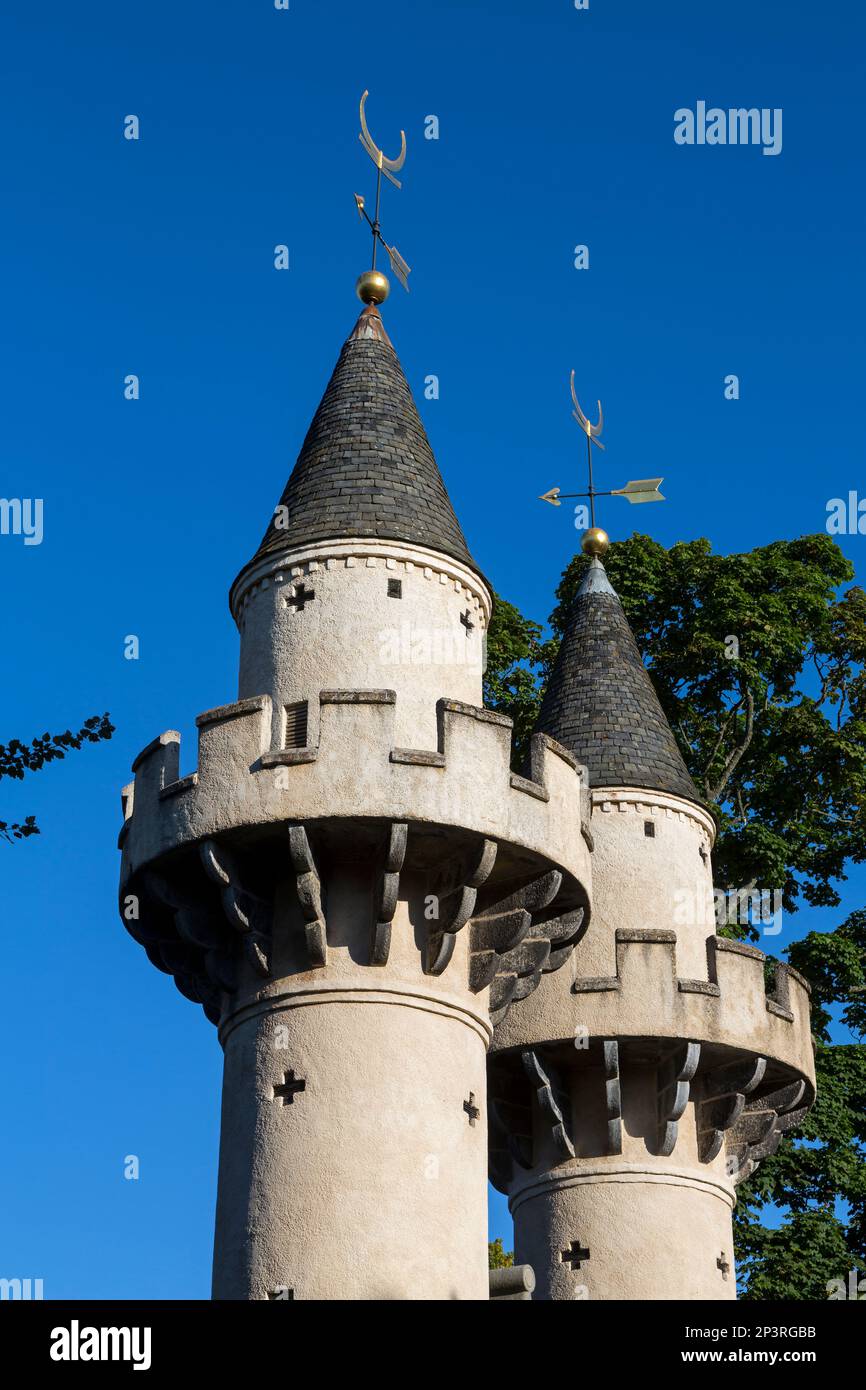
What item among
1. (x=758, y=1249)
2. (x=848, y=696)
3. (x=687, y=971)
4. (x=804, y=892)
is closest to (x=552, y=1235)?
(x=687, y=971)

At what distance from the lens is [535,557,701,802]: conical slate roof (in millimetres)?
26438

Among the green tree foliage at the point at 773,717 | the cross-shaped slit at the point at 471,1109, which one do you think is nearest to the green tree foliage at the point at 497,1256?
the green tree foliage at the point at 773,717

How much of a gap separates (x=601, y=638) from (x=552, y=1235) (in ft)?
27.7

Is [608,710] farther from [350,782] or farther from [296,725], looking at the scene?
[350,782]

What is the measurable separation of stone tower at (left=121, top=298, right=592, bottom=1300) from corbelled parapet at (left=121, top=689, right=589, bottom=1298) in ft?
0.07

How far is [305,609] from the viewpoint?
68.9 feet

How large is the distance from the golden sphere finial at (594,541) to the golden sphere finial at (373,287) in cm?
792

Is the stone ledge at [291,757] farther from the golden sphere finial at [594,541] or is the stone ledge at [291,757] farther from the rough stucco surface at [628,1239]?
the golden sphere finial at [594,541]

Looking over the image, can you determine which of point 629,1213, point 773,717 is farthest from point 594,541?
point 629,1213

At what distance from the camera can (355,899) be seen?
1944 centimetres

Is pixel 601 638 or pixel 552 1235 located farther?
pixel 601 638

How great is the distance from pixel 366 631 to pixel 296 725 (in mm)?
1391

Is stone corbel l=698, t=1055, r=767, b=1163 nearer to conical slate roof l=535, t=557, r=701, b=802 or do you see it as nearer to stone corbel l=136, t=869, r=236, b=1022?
conical slate roof l=535, t=557, r=701, b=802
